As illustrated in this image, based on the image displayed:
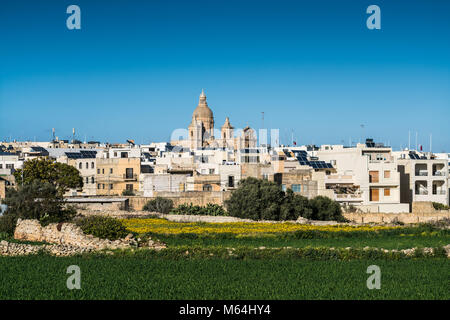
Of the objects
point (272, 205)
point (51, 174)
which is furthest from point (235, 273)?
point (51, 174)

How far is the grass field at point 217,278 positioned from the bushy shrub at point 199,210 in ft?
66.4

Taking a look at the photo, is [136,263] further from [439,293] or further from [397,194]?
[397,194]

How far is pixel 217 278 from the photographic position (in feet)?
55.5

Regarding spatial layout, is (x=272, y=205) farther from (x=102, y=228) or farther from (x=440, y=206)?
(x=102, y=228)

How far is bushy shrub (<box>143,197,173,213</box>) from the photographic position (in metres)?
43.1

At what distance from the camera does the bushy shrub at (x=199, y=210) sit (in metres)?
40.8

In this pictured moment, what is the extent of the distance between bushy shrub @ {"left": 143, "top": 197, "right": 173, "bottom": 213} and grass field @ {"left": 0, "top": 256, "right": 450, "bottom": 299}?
2244 centimetres

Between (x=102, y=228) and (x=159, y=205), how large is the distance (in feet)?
63.8

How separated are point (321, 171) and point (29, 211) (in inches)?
1051

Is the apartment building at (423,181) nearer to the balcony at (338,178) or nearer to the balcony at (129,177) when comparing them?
the balcony at (338,178)

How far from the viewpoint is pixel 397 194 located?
1944 inches

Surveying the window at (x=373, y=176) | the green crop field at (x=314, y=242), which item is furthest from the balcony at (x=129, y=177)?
the green crop field at (x=314, y=242)

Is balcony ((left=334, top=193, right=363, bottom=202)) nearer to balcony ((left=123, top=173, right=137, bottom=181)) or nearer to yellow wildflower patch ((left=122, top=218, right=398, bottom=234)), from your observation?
yellow wildflower patch ((left=122, top=218, right=398, bottom=234))
